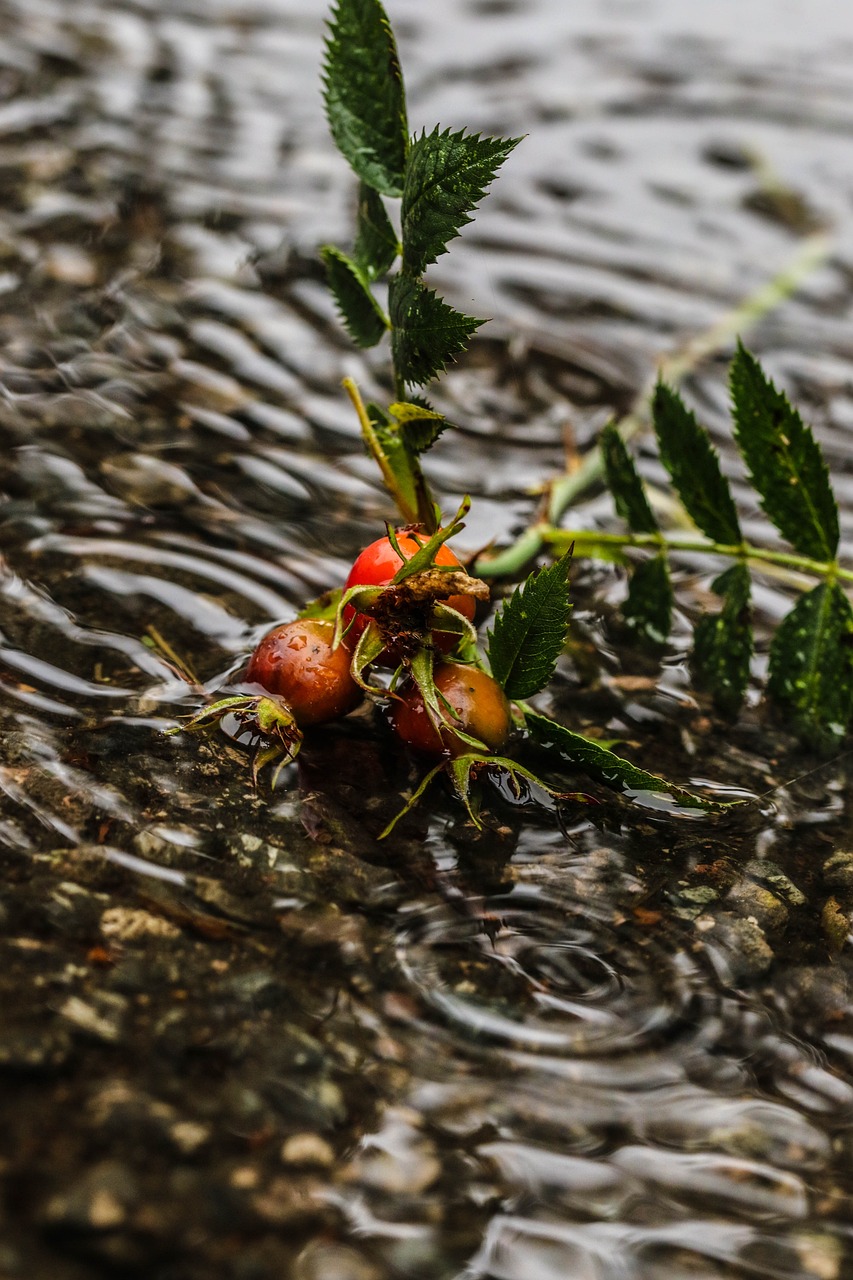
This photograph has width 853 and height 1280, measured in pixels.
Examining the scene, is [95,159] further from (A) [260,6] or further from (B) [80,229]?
(A) [260,6]

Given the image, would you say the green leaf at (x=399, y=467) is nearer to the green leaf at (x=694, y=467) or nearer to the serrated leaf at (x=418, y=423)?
the serrated leaf at (x=418, y=423)

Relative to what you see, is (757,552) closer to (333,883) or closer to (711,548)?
(711,548)

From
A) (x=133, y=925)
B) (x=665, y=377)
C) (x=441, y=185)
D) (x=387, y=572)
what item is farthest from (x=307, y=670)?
(x=665, y=377)

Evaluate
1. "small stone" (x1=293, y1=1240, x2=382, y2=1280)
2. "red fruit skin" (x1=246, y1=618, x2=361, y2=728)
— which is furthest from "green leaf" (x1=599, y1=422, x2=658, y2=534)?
"small stone" (x1=293, y1=1240, x2=382, y2=1280)

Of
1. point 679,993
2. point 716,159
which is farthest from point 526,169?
point 679,993

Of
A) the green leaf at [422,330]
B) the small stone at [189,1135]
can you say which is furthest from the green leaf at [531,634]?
the small stone at [189,1135]

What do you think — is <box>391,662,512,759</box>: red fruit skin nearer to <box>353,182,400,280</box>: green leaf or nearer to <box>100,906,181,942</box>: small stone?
<box>100,906,181,942</box>: small stone
